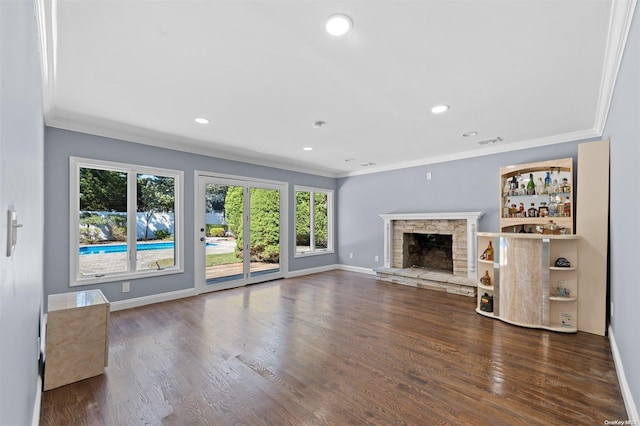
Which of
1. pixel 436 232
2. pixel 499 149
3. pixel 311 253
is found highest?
pixel 499 149

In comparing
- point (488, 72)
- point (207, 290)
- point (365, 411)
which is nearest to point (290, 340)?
point (365, 411)

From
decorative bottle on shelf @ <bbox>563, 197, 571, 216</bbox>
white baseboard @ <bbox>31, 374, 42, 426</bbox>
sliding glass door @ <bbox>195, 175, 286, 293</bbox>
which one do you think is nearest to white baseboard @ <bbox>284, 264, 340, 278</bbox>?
sliding glass door @ <bbox>195, 175, 286, 293</bbox>

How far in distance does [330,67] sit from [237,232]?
12.7 feet

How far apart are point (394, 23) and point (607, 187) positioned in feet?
10.3

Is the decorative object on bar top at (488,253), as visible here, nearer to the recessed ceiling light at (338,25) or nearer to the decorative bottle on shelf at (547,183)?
the decorative bottle on shelf at (547,183)

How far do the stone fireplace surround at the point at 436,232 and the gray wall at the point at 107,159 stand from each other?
3.25 m

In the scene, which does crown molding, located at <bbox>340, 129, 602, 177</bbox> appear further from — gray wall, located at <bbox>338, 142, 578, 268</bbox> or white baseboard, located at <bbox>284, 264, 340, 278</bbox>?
white baseboard, located at <bbox>284, 264, 340, 278</bbox>

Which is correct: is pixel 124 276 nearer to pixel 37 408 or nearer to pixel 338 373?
pixel 37 408

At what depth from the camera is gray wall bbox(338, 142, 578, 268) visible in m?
4.88

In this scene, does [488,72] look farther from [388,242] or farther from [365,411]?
[388,242]

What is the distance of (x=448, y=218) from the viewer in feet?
17.6

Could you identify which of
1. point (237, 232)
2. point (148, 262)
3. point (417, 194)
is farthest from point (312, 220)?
point (148, 262)

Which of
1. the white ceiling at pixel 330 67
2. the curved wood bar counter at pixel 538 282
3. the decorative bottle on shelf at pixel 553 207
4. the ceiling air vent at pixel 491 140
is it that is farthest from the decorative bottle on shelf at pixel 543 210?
the ceiling air vent at pixel 491 140

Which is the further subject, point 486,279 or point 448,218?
point 448,218
